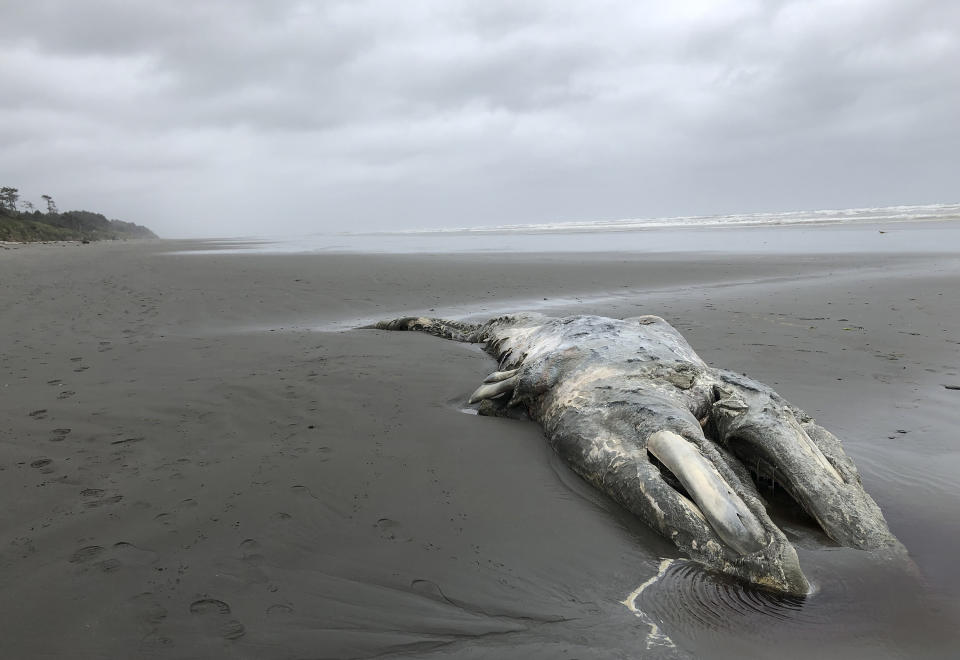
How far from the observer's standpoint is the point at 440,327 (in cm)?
802

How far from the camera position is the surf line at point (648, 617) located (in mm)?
2031

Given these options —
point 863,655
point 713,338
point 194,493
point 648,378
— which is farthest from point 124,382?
point 713,338

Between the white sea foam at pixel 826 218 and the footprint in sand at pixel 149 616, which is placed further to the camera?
the white sea foam at pixel 826 218

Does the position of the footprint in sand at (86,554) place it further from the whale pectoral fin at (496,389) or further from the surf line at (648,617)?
the whale pectoral fin at (496,389)

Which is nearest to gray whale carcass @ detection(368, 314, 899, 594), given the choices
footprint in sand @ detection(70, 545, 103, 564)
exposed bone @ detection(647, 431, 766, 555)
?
exposed bone @ detection(647, 431, 766, 555)

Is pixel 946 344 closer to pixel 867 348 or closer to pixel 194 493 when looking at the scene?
pixel 867 348

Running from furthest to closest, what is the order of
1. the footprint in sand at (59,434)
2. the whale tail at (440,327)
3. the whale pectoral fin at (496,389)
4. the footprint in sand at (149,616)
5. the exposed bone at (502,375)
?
the whale tail at (440,327), the exposed bone at (502,375), the whale pectoral fin at (496,389), the footprint in sand at (59,434), the footprint in sand at (149,616)

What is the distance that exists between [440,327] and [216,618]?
6073mm

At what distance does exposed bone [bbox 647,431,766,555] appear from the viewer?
2402 mm

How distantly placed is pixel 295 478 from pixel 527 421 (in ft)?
6.13

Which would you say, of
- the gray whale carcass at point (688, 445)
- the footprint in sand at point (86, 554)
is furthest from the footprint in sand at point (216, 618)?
the gray whale carcass at point (688, 445)

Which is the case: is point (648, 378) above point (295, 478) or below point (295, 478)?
above

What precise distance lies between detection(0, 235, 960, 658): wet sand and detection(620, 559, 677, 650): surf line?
1 cm

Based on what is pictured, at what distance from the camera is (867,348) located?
6.65 meters
